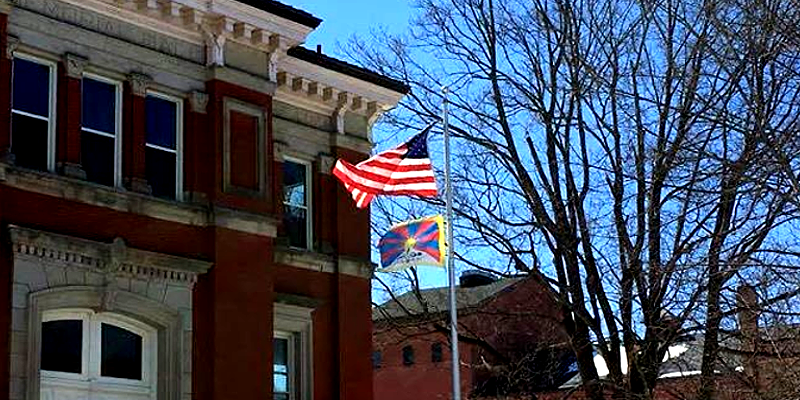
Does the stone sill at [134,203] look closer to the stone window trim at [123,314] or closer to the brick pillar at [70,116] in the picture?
the brick pillar at [70,116]

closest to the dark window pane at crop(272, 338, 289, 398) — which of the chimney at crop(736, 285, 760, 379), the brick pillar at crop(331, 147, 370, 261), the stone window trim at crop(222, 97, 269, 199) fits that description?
the brick pillar at crop(331, 147, 370, 261)

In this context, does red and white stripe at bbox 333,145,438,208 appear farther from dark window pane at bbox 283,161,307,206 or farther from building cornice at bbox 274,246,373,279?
dark window pane at bbox 283,161,307,206

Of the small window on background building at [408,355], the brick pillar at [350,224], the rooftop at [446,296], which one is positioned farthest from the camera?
the small window on background building at [408,355]

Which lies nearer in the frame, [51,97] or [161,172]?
[51,97]

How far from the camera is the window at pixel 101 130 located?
2098cm

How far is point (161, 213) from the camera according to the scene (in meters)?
21.2

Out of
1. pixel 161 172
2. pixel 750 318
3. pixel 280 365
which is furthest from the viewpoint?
pixel 280 365

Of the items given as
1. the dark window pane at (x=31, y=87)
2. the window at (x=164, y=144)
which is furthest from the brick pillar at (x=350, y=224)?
the dark window pane at (x=31, y=87)

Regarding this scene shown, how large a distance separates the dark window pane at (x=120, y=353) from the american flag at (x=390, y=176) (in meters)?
4.65

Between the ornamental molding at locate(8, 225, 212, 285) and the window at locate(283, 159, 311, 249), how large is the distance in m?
3.71

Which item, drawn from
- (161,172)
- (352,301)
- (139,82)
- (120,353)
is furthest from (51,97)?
(352,301)

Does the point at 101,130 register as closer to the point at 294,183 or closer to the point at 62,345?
the point at 62,345

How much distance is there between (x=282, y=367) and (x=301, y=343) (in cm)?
58

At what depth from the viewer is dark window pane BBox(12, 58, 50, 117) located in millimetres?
20250
